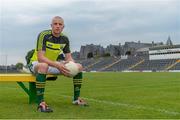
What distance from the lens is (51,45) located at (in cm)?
805

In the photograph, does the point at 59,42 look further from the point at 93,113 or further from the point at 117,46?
the point at 117,46

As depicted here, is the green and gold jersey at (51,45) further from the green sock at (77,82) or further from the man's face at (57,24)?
the green sock at (77,82)

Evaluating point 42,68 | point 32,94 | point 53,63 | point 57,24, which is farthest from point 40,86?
point 57,24

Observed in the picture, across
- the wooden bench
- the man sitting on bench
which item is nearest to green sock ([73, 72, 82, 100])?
the man sitting on bench

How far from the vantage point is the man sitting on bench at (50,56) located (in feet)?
25.0

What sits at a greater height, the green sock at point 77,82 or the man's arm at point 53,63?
the man's arm at point 53,63

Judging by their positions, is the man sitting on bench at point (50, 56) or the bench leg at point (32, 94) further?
the bench leg at point (32, 94)

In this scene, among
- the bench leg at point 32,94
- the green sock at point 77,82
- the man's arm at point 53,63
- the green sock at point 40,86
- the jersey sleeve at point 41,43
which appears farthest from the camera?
the bench leg at point 32,94

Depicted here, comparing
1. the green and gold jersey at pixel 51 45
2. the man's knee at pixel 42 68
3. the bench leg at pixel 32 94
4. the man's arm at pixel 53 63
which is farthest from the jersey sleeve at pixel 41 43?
the bench leg at pixel 32 94

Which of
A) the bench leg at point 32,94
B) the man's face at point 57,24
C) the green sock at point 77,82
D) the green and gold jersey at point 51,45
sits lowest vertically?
the bench leg at point 32,94

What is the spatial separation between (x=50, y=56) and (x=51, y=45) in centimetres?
24

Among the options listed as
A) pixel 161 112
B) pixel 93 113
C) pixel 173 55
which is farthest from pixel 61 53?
pixel 173 55

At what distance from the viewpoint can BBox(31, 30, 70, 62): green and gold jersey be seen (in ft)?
25.9

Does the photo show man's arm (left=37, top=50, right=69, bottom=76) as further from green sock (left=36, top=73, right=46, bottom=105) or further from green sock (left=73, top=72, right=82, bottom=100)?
green sock (left=73, top=72, right=82, bottom=100)
